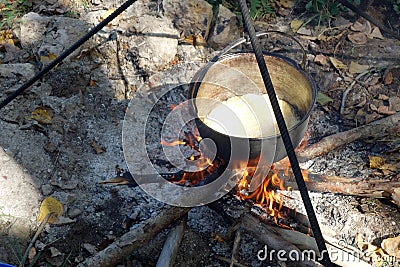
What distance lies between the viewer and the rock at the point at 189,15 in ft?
11.3

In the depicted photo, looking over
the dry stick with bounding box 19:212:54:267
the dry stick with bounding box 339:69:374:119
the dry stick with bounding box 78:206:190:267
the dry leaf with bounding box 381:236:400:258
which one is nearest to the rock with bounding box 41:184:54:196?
the dry stick with bounding box 19:212:54:267

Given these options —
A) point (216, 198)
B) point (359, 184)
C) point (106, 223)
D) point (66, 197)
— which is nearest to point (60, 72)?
point (66, 197)

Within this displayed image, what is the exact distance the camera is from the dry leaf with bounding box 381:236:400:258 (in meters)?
2.29

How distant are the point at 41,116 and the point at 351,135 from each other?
1.80 metres

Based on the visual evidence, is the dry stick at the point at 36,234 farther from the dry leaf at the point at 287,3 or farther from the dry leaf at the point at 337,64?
the dry leaf at the point at 287,3

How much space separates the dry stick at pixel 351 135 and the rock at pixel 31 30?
6.18ft

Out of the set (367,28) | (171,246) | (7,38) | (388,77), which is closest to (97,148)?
(171,246)

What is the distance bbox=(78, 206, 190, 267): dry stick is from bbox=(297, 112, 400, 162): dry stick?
0.85 metres

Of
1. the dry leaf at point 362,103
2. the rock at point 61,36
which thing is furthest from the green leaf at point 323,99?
the rock at point 61,36

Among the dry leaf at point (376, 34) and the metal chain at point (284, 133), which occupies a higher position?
the dry leaf at point (376, 34)

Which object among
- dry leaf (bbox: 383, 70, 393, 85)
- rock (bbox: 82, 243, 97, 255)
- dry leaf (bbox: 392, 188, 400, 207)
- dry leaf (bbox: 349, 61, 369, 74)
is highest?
dry leaf (bbox: 383, 70, 393, 85)

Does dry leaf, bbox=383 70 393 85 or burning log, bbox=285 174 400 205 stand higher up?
dry leaf, bbox=383 70 393 85

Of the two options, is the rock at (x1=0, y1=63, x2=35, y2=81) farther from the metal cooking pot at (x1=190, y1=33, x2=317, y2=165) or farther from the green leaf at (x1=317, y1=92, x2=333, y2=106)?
the green leaf at (x1=317, y1=92, x2=333, y2=106)

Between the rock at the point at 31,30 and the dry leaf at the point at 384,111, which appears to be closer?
the dry leaf at the point at 384,111
